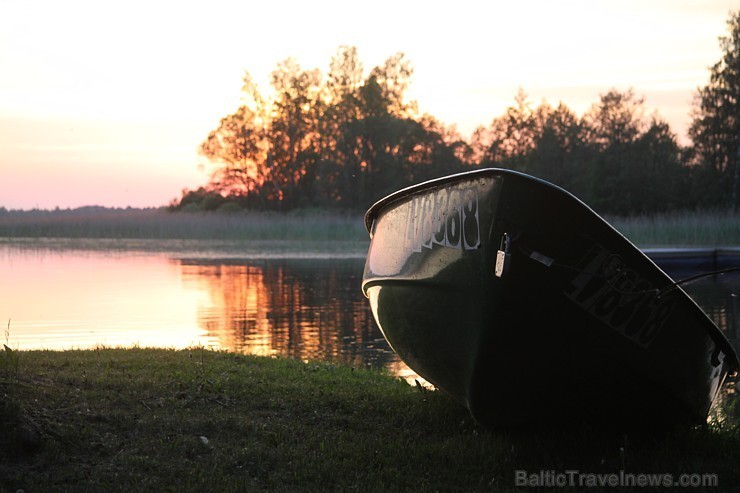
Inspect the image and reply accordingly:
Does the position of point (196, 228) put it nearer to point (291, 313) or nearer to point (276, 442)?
point (291, 313)

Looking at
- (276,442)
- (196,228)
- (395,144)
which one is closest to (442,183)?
(276,442)

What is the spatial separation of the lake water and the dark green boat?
352cm

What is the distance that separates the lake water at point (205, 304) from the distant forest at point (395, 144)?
23400 mm

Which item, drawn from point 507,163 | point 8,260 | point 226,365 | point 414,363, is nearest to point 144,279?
point 8,260

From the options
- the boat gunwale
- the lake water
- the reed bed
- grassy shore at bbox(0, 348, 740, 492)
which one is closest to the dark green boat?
the boat gunwale

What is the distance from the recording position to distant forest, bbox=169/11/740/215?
42656 mm

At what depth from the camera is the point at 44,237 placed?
37.6 m

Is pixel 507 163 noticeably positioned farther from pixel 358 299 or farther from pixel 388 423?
pixel 388 423

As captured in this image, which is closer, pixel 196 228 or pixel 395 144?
pixel 196 228

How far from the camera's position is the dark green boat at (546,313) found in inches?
171

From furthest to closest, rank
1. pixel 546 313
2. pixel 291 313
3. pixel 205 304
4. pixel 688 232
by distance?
pixel 688 232, pixel 205 304, pixel 291 313, pixel 546 313

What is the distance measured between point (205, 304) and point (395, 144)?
129 ft

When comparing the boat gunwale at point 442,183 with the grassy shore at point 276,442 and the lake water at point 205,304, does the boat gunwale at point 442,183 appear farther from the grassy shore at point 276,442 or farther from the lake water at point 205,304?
the lake water at point 205,304

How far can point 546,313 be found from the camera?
14.6ft
